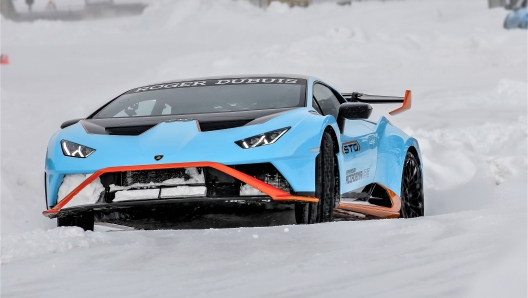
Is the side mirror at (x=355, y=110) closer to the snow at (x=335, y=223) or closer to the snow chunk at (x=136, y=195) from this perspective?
the snow at (x=335, y=223)

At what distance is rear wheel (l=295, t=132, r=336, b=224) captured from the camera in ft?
17.9

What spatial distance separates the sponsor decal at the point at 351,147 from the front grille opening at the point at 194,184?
0.88 meters

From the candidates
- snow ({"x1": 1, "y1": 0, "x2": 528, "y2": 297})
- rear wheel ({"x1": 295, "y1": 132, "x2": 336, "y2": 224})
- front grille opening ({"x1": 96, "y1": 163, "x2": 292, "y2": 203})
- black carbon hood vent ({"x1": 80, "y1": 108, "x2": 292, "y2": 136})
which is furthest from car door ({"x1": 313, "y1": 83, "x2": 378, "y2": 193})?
snow ({"x1": 1, "y1": 0, "x2": 528, "y2": 297})

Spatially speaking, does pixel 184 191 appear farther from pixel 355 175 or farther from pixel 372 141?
pixel 372 141

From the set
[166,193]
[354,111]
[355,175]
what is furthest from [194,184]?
[355,175]

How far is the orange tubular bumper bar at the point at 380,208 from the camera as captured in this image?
6611mm

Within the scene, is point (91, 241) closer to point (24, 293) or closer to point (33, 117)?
point (24, 293)

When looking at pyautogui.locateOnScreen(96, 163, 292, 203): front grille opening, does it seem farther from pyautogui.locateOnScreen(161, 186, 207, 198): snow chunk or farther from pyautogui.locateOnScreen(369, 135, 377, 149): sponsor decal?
pyautogui.locateOnScreen(369, 135, 377, 149): sponsor decal

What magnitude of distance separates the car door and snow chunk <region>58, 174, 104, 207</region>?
1556 millimetres

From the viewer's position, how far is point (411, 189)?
7879 millimetres

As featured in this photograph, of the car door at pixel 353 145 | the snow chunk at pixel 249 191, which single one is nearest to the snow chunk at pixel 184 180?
the snow chunk at pixel 249 191

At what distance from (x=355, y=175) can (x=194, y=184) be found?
1.45 m

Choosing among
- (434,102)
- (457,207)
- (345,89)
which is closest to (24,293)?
(457,207)

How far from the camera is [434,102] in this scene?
16203 mm
